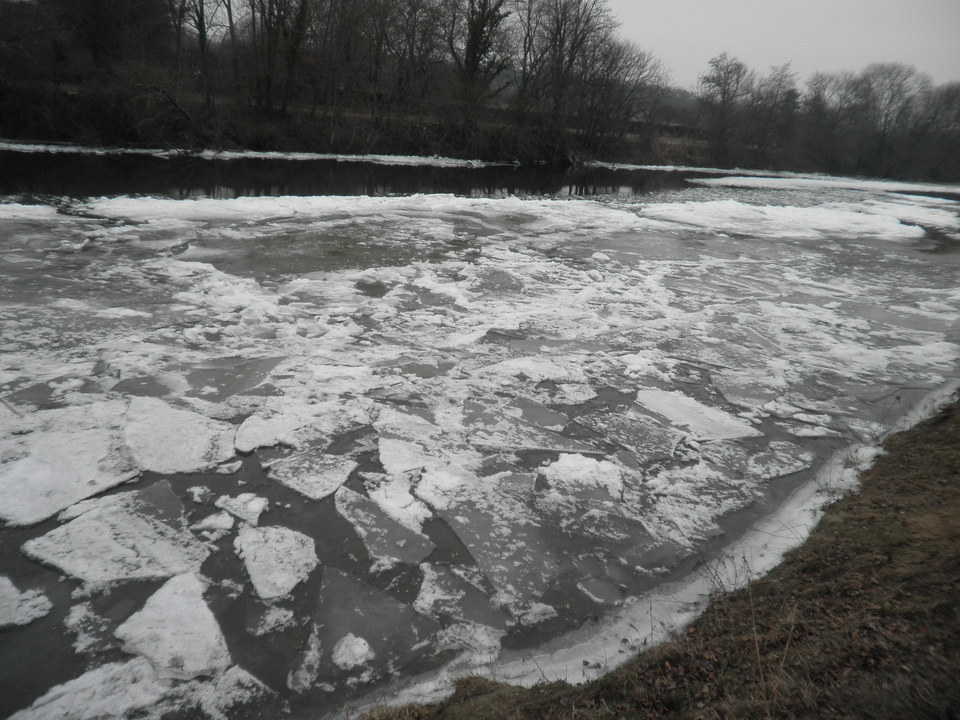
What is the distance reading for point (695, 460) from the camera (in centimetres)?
326

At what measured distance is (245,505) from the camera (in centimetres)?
266

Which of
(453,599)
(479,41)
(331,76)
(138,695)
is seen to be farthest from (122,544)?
(479,41)

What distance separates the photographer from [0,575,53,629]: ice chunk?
6.64ft

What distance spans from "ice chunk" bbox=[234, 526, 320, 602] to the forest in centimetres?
2217

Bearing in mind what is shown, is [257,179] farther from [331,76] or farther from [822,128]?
[822,128]

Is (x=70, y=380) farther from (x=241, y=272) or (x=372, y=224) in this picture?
(x=372, y=224)

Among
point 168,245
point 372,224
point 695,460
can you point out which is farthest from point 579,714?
point 372,224

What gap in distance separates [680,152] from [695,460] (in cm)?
4111

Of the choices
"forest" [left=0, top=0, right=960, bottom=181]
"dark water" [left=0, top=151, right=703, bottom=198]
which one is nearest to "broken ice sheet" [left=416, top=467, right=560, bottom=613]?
"dark water" [left=0, top=151, right=703, bottom=198]

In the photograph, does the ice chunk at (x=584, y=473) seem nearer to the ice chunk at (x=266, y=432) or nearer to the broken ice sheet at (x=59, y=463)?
the ice chunk at (x=266, y=432)

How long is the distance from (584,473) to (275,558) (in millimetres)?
1663

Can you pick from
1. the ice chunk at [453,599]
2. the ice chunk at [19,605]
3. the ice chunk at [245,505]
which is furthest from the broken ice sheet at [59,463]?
the ice chunk at [453,599]

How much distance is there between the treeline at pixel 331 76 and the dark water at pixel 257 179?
3820 mm

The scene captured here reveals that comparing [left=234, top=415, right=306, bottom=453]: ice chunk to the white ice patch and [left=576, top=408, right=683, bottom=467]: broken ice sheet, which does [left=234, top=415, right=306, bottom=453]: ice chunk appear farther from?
the white ice patch
